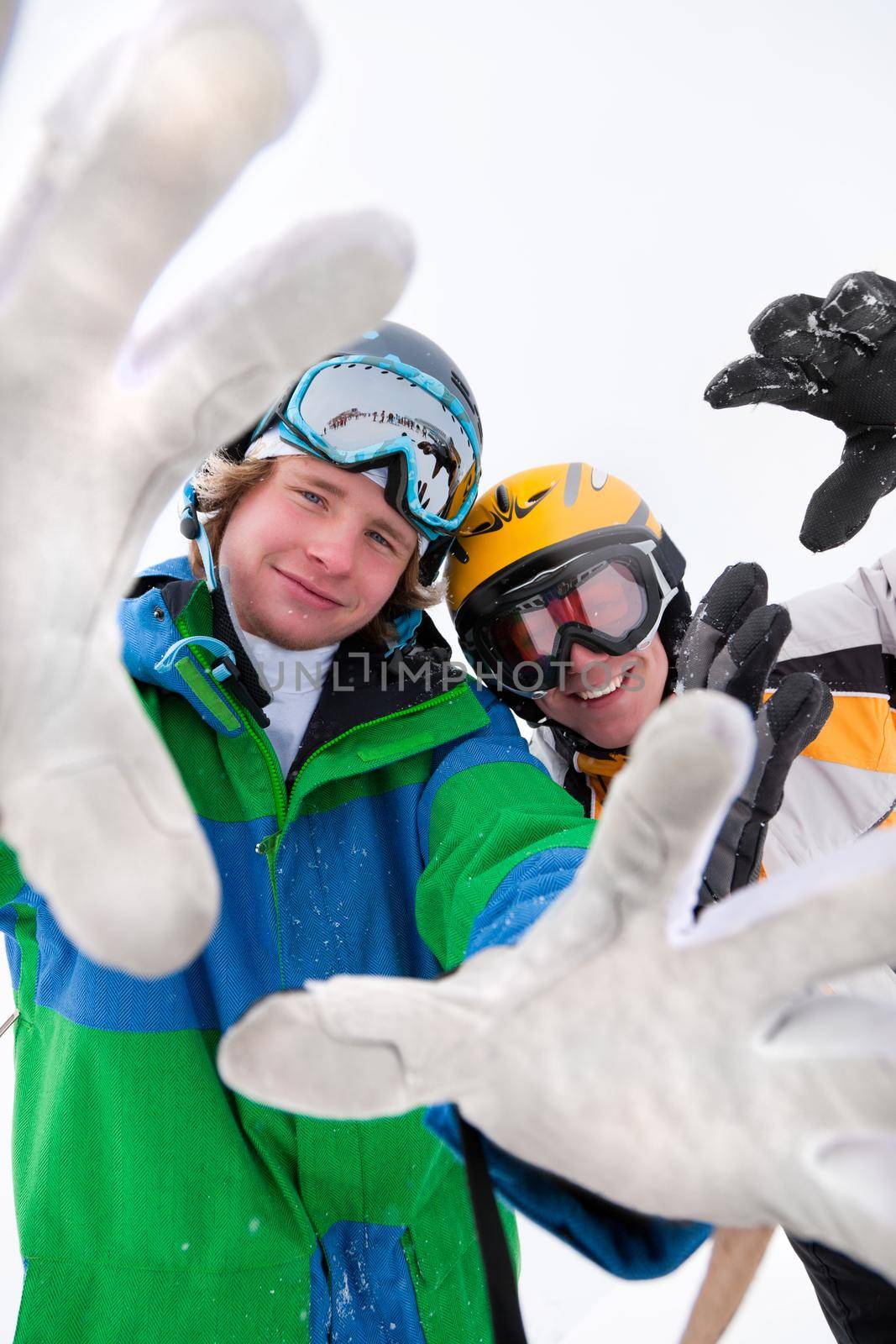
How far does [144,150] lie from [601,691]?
81.6 inches

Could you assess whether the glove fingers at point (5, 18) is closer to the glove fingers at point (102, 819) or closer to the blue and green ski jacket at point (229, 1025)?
the glove fingers at point (102, 819)

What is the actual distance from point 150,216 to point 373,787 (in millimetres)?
1422

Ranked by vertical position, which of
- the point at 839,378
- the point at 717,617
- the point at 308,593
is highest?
the point at 839,378

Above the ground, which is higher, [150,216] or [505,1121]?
[150,216]

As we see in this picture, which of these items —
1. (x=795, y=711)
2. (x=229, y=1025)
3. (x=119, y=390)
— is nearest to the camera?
(x=119, y=390)

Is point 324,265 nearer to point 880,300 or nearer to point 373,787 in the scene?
point 373,787

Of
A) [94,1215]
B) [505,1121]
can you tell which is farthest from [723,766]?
[94,1215]

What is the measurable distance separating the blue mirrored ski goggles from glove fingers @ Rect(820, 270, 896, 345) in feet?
3.29

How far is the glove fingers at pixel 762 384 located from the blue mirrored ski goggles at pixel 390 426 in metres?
0.73

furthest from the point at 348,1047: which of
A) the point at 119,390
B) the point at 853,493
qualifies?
the point at 853,493

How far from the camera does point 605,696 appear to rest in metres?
2.47

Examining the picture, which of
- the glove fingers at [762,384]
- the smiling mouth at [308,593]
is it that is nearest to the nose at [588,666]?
the glove fingers at [762,384]

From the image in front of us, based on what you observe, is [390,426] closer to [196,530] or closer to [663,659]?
[196,530]

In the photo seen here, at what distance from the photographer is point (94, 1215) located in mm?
1462
